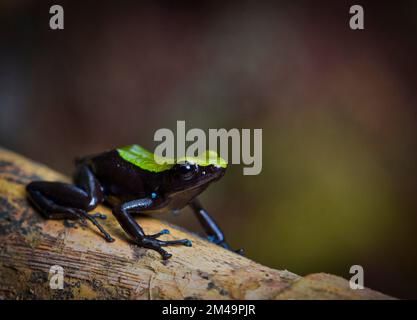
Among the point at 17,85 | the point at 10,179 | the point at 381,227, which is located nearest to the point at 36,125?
the point at 17,85

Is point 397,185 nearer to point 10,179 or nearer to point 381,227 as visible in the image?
point 381,227

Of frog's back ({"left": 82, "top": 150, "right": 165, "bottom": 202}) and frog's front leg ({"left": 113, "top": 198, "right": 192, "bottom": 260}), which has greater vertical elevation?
frog's back ({"left": 82, "top": 150, "right": 165, "bottom": 202})

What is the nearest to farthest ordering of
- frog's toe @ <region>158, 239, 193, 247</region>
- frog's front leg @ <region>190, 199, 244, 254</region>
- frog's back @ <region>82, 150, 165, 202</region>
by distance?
frog's toe @ <region>158, 239, 193, 247</region>, frog's back @ <region>82, 150, 165, 202</region>, frog's front leg @ <region>190, 199, 244, 254</region>

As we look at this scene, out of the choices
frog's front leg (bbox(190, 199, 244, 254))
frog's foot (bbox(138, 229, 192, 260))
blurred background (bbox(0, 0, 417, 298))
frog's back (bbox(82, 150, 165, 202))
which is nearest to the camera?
frog's foot (bbox(138, 229, 192, 260))

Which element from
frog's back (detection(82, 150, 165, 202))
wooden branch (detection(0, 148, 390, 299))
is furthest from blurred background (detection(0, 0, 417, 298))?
wooden branch (detection(0, 148, 390, 299))

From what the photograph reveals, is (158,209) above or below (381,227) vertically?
above

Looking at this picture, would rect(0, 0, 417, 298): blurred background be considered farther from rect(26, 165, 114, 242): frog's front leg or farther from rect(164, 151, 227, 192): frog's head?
rect(26, 165, 114, 242): frog's front leg

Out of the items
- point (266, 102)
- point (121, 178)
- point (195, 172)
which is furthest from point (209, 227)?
point (266, 102)
